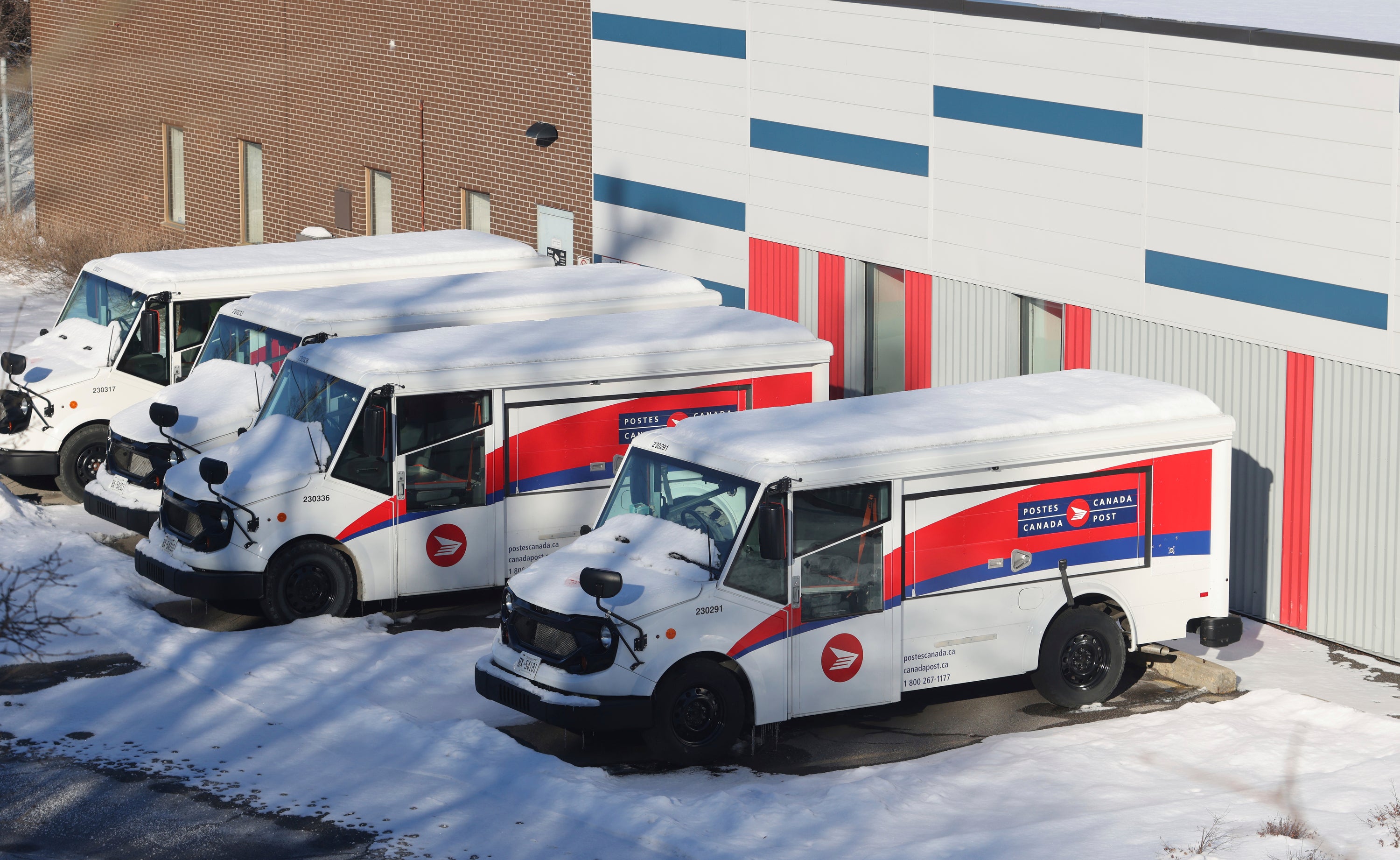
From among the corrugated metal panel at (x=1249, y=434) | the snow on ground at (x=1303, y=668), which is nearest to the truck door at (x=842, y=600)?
the snow on ground at (x=1303, y=668)

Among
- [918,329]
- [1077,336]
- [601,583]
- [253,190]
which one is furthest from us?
[253,190]

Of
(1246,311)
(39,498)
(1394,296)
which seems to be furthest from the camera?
(39,498)

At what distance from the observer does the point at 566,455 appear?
49.2 ft

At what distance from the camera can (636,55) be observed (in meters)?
22.4

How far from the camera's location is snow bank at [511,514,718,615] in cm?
1141

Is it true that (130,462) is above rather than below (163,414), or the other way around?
below

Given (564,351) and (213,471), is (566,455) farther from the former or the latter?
(213,471)

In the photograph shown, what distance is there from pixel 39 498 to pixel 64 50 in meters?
18.7

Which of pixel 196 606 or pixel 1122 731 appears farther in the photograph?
pixel 196 606

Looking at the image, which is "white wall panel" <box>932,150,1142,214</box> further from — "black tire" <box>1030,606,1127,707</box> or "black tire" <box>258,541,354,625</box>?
"black tire" <box>258,541,354,625</box>

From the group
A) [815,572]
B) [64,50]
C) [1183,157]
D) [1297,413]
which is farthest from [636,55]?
[64,50]

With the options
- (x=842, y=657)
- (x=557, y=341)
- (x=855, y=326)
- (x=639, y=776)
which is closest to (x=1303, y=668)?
(x=842, y=657)

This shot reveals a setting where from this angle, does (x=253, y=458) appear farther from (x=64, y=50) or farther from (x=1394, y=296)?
(x=64, y=50)

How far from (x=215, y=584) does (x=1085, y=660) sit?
6.52 metres
